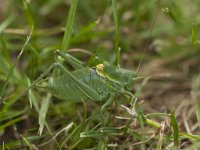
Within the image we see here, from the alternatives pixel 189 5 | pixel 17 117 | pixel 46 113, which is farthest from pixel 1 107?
pixel 189 5

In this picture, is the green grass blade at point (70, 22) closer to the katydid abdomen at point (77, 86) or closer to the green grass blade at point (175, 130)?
the katydid abdomen at point (77, 86)

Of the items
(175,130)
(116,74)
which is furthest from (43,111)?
(175,130)

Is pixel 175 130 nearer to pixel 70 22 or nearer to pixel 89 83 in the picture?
pixel 89 83

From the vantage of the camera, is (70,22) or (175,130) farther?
(70,22)

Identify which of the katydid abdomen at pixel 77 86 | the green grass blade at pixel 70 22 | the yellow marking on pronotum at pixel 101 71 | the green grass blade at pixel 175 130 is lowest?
the green grass blade at pixel 175 130

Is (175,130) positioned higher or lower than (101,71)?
lower

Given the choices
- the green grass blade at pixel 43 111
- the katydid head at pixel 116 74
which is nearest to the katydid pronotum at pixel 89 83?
the katydid head at pixel 116 74

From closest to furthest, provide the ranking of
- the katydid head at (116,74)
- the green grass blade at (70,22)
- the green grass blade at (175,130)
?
the green grass blade at (175,130) → the katydid head at (116,74) → the green grass blade at (70,22)

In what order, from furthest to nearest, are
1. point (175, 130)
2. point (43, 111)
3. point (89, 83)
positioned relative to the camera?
point (43, 111), point (89, 83), point (175, 130)

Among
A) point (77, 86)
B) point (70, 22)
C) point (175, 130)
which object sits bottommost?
point (175, 130)
